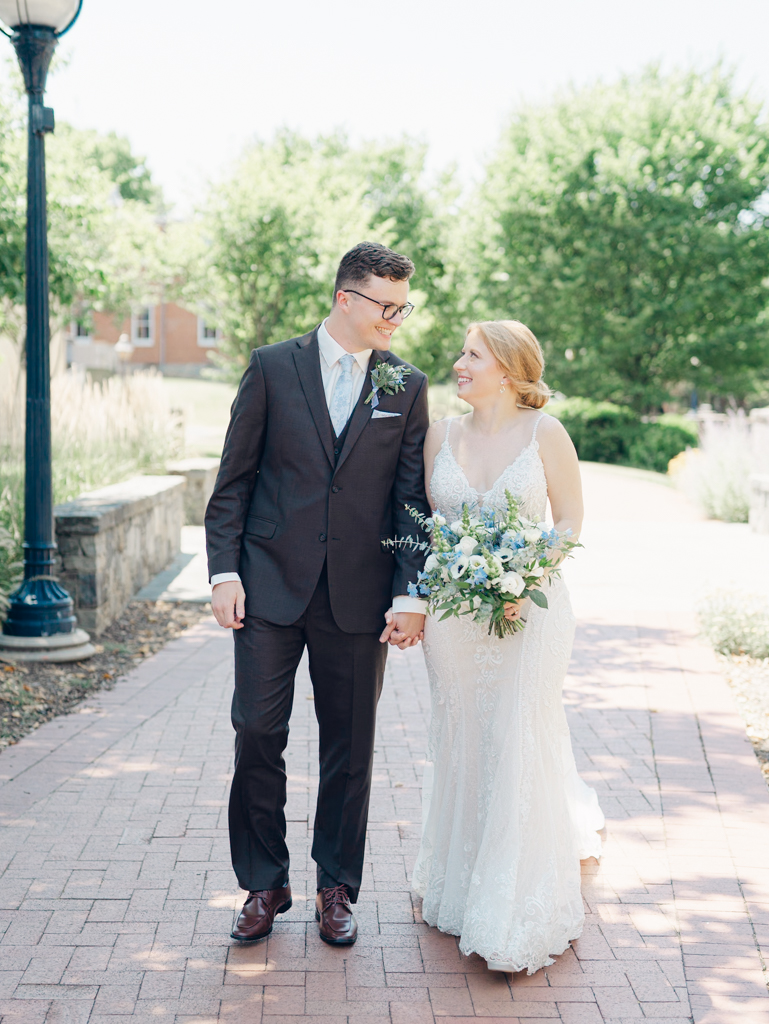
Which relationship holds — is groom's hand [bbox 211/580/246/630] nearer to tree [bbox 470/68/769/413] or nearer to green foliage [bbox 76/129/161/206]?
tree [bbox 470/68/769/413]

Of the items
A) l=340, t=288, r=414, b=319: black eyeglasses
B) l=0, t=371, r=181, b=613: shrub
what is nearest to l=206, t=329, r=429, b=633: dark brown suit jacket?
l=340, t=288, r=414, b=319: black eyeglasses

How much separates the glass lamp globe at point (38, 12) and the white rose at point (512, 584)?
533cm

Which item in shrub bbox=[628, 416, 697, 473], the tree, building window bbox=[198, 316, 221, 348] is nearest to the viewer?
shrub bbox=[628, 416, 697, 473]

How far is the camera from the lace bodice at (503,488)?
3381 millimetres

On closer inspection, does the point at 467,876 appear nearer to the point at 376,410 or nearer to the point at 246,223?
the point at 376,410

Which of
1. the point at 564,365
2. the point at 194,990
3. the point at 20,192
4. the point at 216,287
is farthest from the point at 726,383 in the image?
the point at 194,990

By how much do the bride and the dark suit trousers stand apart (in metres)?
0.28

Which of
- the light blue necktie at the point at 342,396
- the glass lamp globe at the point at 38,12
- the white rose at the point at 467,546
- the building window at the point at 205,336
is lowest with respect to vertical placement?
the white rose at the point at 467,546

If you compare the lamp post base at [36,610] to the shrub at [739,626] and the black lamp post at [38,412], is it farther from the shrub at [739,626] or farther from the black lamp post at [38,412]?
the shrub at [739,626]

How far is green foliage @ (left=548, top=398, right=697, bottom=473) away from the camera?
26.6 m

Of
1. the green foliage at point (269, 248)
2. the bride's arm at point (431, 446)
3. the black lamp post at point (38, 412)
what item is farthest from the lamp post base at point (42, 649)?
the green foliage at point (269, 248)

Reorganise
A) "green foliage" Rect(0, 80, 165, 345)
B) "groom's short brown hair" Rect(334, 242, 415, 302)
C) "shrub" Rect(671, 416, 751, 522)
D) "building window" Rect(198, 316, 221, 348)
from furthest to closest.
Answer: "building window" Rect(198, 316, 221, 348) < "shrub" Rect(671, 416, 751, 522) < "green foliage" Rect(0, 80, 165, 345) < "groom's short brown hair" Rect(334, 242, 415, 302)

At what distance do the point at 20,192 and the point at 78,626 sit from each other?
4.64 metres

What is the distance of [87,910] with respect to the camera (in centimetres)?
357
